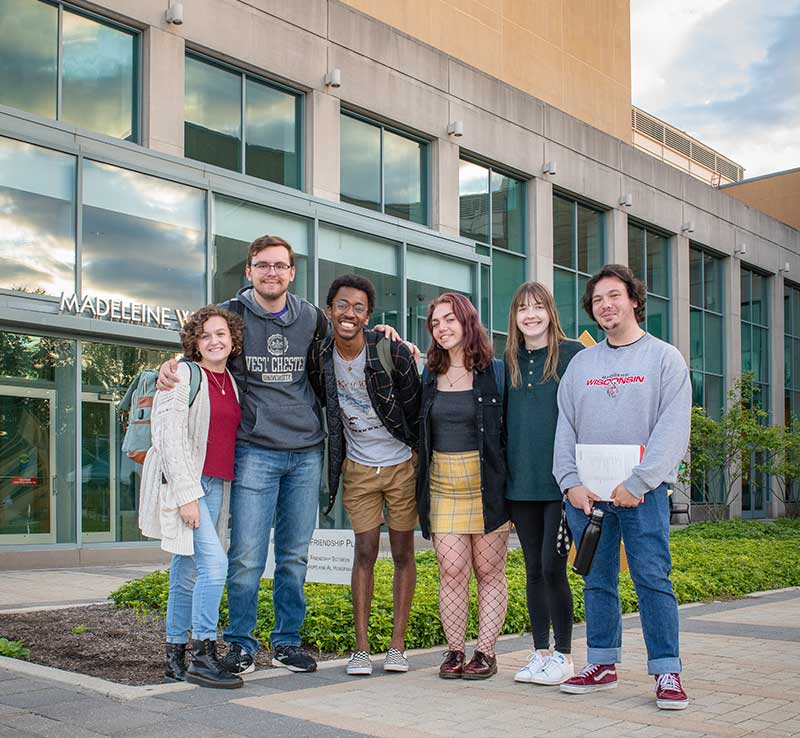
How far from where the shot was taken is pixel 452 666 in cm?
538

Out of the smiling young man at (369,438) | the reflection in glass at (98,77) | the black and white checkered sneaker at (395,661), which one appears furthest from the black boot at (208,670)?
the reflection in glass at (98,77)

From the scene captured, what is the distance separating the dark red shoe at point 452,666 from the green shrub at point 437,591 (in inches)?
33.5

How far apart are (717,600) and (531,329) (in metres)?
5.40

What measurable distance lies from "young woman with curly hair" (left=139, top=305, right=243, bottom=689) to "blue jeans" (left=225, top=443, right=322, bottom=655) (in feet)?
0.35

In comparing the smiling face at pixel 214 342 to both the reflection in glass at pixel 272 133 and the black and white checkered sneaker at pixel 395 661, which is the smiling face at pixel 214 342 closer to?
the black and white checkered sneaker at pixel 395 661

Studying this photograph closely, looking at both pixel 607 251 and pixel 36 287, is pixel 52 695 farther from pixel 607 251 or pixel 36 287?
pixel 607 251

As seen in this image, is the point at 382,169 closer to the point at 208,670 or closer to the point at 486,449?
the point at 486,449

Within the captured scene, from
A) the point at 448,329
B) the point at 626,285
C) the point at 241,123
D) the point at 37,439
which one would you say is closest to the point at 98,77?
the point at 241,123

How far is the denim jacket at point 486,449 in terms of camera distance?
529 centimetres

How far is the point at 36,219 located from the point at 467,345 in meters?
9.21

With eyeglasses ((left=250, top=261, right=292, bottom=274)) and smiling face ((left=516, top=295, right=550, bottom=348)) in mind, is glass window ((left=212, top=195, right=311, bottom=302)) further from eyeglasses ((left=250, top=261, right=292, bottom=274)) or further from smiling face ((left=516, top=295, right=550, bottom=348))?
smiling face ((left=516, top=295, right=550, bottom=348))

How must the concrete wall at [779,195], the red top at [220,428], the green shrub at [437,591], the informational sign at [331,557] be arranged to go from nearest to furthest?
the red top at [220,428] → the green shrub at [437,591] → the informational sign at [331,557] → the concrete wall at [779,195]

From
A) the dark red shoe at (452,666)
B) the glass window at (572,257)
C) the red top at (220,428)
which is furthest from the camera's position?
the glass window at (572,257)

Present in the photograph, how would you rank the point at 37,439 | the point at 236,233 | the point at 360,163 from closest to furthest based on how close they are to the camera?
the point at 37,439, the point at 236,233, the point at 360,163
